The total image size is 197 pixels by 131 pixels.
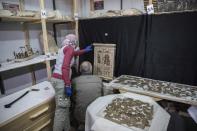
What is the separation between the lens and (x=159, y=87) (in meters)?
1.90

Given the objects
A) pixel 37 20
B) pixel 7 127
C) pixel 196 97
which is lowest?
pixel 7 127

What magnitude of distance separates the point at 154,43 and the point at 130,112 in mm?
1098

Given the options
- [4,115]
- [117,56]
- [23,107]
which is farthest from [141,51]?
[4,115]

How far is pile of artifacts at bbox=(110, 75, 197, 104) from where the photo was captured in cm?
169

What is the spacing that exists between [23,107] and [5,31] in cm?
100

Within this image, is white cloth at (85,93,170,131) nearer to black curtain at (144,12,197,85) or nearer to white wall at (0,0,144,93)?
black curtain at (144,12,197,85)

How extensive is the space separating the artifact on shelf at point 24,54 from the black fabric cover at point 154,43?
1.00m

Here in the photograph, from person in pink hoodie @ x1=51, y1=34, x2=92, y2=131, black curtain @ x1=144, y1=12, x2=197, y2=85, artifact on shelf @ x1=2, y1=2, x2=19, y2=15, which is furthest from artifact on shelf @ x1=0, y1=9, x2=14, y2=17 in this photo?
black curtain @ x1=144, y1=12, x2=197, y2=85

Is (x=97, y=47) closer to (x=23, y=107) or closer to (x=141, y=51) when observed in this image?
(x=141, y=51)

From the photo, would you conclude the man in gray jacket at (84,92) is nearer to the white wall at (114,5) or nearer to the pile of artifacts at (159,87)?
the pile of artifacts at (159,87)

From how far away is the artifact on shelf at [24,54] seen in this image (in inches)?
76.8

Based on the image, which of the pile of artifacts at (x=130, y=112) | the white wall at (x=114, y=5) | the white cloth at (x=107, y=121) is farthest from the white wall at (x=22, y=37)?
the pile of artifacts at (x=130, y=112)

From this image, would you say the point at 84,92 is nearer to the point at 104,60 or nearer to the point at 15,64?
the point at 104,60

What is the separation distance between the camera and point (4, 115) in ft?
4.83
